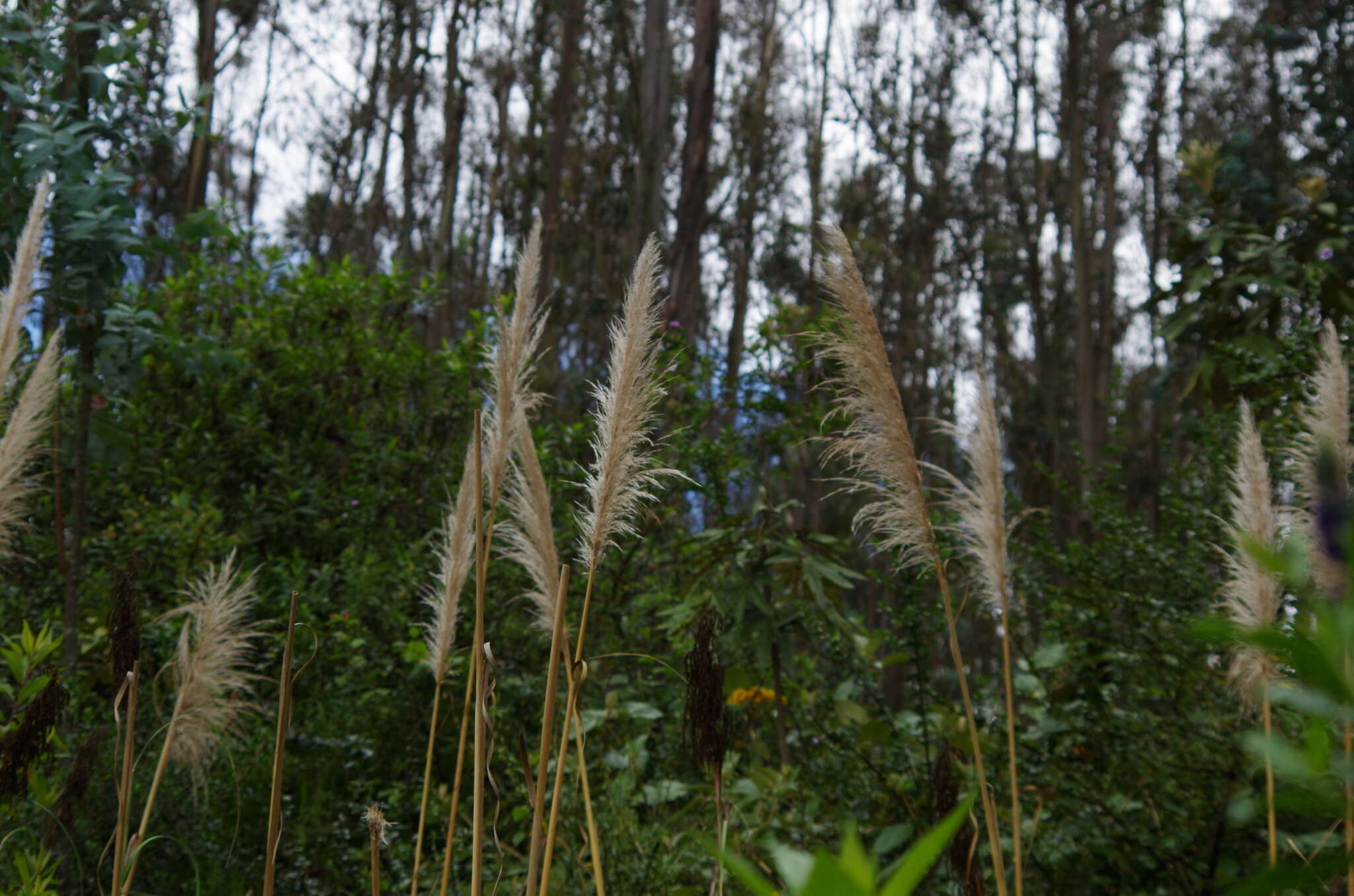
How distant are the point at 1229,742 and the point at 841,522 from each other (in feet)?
28.6

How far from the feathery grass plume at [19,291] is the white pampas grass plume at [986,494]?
167 cm

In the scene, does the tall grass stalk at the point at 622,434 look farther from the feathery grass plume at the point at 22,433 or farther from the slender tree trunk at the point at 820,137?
the slender tree trunk at the point at 820,137

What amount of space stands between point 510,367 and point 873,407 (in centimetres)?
54

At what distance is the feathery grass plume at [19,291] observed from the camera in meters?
1.88

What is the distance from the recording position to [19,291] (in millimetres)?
1937

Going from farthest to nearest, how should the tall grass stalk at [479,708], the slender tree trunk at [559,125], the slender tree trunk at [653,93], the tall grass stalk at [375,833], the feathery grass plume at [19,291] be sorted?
the slender tree trunk at [559,125] < the slender tree trunk at [653,93] < the feathery grass plume at [19,291] < the tall grass stalk at [375,833] < the tall grass stalk at [479,708]

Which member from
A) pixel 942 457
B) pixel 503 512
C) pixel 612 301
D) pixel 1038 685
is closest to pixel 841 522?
pixel 612 301

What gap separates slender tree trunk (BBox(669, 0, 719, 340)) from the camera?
19.5 feet

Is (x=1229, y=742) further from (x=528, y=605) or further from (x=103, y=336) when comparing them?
(x=103, y=336)

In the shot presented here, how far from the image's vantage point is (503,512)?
3123 millimetres

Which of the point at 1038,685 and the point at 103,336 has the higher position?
the point at 103,336

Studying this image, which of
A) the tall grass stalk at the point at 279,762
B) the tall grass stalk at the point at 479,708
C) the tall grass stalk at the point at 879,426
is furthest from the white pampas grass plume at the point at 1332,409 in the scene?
the tall grass stalk at the point at 279,762

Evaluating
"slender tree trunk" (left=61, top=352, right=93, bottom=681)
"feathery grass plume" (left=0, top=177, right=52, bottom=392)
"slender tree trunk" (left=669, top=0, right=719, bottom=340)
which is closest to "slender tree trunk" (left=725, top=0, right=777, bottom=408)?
"slender tree trunk" (left=669, top=0, right=719, bottom=340)

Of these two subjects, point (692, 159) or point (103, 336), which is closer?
point (103, 336)
